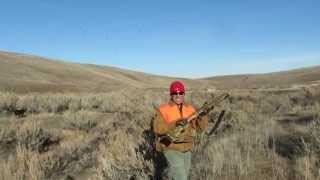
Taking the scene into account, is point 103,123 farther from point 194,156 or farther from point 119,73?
point 119,73

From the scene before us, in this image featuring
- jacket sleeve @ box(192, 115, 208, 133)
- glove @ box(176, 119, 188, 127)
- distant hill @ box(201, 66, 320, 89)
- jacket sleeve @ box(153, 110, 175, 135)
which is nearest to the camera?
jacket sleeve @ box(153, 110, 175, 135)

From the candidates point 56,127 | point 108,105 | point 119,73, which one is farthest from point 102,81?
point 56,127

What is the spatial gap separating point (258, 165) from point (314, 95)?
15.9 m

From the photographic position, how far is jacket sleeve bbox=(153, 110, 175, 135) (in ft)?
24.0

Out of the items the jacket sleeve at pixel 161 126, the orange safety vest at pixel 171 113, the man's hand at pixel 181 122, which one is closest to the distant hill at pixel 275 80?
the orange safety vest at pixel 171 113

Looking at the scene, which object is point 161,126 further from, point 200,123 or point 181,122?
point 200,123

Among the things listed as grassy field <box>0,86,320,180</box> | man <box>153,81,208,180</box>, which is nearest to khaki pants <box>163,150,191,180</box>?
man <box>153,81,208,180</box>

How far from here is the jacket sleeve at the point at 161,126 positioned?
7.32 meters

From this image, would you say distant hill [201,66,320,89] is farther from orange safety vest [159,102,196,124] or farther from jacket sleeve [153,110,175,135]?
jacket sleeve [153,110,175,135]

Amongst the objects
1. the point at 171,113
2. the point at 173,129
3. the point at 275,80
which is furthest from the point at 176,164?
the point at 275,80

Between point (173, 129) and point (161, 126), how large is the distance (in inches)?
6.4

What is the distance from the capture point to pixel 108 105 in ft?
79.7

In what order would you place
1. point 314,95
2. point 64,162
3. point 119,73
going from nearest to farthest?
point 64,162
point 314,95
point 119,73

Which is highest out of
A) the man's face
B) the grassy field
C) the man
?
the man's face
